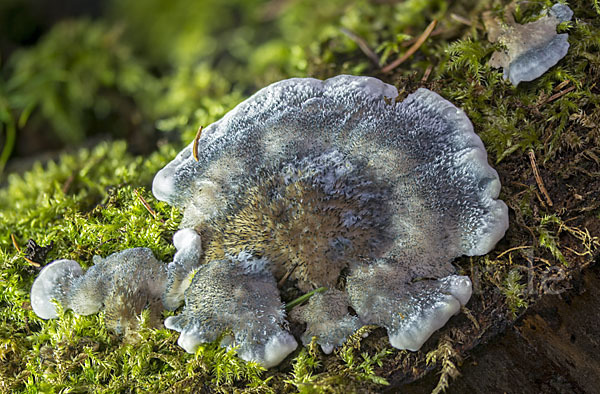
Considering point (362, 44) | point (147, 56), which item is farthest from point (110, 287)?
point (147, 56)

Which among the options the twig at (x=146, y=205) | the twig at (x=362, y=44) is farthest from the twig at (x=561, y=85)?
the twig at (x=146, y=205)

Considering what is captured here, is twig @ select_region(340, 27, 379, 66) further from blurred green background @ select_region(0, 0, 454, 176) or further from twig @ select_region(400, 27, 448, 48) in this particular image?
twig @ select_region(400, 27, 448, 48)

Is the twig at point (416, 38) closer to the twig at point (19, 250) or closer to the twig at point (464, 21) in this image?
the twig at point (464, 21)

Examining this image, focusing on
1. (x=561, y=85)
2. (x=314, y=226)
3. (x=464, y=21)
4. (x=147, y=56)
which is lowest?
(x=147, y=56)

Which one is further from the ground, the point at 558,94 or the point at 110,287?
the point at 558,94

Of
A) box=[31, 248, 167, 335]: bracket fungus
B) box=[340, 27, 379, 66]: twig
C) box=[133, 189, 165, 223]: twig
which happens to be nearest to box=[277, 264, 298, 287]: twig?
box=[31, 248, 167, 335]: bracket fungus

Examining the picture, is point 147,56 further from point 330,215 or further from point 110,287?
point 330,215

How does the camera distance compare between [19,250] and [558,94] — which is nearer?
[558,94]
